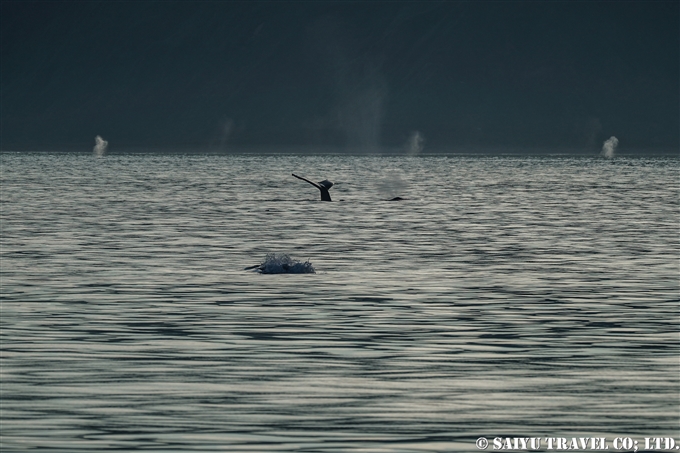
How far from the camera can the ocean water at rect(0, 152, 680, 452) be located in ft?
60.3

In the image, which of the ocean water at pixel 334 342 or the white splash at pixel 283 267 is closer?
the ocean water at pixel 334 342

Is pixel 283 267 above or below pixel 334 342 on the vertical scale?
below

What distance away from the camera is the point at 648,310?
29906 mm

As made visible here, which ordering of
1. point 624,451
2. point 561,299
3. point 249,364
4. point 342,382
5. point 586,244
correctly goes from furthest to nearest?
point 586,244 → point 561,299 → point 249,364 → point 342,382 → point 624,451

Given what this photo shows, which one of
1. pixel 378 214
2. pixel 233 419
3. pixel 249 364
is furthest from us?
pixel 378 214

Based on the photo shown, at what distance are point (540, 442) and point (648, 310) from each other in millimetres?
12973

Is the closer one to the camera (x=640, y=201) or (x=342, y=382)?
(x=342, y=382)

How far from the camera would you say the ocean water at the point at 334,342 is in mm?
18375

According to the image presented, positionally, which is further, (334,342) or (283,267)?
(283,267)

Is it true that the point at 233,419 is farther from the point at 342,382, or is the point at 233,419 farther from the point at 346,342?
the point at 346,342

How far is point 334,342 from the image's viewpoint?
25.0 meters

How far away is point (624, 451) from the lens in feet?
55.8

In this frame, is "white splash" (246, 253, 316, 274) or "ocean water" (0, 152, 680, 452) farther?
"white splash" (246, 253, 316, 274)

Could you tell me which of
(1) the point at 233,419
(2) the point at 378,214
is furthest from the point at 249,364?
(2) the point at 378,214
